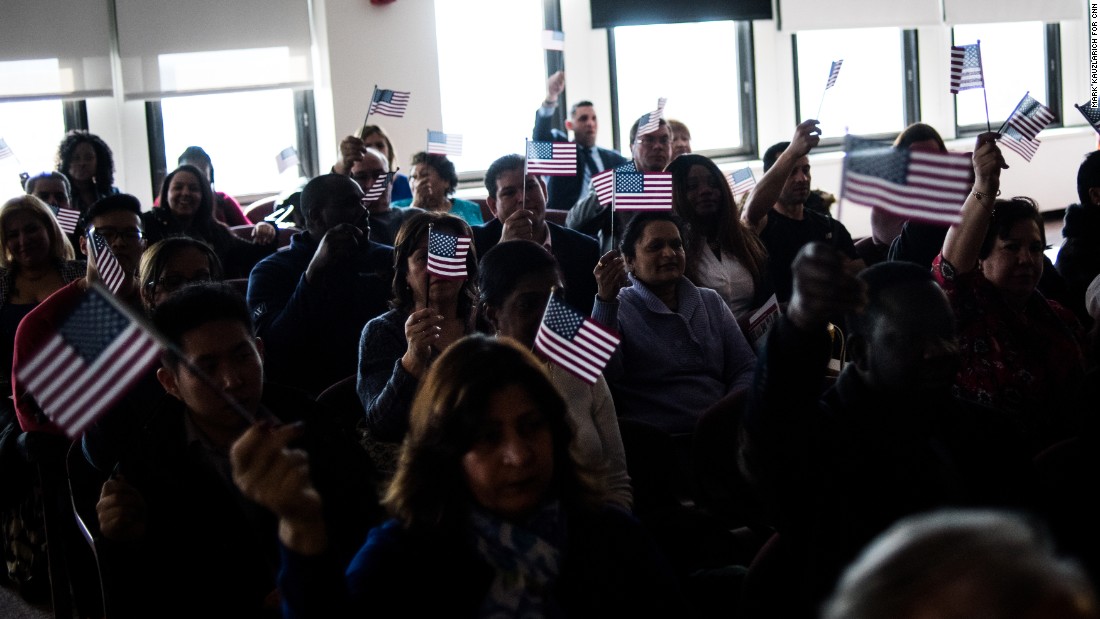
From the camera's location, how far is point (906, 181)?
1980 mm

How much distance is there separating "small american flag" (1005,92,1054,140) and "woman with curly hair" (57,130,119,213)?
4.58 metres

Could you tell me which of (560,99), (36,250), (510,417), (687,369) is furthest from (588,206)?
(560,99)

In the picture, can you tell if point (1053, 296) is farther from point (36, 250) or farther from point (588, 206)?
point (36, 250)

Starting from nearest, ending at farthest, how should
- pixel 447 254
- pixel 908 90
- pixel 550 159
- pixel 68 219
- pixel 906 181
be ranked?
1. pixel 906 181
2. pixel 447 254
3. pixel 550 159
4. pixel 68 219
5. pixel 908 90

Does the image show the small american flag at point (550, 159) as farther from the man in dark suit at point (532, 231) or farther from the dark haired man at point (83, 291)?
the dark haired man at point (83, 291)

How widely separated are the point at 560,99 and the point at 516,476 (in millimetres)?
8285

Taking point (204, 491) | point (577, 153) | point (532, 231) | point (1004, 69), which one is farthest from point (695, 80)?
point (204, 491)

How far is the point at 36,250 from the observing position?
3941mm

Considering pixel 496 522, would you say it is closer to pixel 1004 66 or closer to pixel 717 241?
pixel 717 241

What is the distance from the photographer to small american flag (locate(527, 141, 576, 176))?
4738mm

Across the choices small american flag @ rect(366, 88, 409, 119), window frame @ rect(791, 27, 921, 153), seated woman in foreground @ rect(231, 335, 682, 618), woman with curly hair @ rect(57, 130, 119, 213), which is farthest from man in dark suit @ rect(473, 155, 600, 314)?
window frame @ rect(791, 27, 921, 153)

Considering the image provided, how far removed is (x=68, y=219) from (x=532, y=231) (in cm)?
221

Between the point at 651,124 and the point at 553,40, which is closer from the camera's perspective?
the point at 651,124

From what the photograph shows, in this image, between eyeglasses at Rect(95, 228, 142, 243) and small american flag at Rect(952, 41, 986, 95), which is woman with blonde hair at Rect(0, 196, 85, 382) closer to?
eyeglasses at Rect(95, 228, 142, 243)
